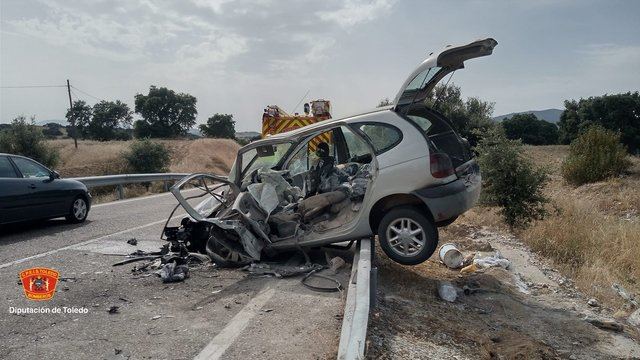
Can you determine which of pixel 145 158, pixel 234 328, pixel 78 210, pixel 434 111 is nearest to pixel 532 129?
pixel 145 158

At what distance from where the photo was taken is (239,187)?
6773 mm

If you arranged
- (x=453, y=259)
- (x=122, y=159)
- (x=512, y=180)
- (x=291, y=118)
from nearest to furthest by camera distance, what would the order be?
(x=453, y=259), (x=512, y=180), (x=291, y=118), (x=122, y=159)

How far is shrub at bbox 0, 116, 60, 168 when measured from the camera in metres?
34.5

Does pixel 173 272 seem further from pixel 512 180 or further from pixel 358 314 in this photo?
pixel 512 180

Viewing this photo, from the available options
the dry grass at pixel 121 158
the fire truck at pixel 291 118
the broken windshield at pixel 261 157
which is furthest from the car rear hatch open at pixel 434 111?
the dry grass at pixel 121 158

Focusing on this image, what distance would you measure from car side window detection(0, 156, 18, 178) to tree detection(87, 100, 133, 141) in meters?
74.5

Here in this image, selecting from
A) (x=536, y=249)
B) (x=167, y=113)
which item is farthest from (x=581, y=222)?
(x=167, y=113)

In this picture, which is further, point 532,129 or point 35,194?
point 532,129

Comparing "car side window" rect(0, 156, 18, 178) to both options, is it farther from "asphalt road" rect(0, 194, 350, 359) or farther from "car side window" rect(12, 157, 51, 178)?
"asphalt road" rect(0, 194, 350, 359)

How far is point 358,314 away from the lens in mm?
3459

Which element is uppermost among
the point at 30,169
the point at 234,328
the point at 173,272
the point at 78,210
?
the point at 30,169

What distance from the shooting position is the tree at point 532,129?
2987 inches

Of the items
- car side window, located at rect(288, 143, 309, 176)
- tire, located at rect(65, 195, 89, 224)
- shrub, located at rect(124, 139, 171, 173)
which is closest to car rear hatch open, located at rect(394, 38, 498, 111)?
car side window, located at rect(288, 143, 309, 176)

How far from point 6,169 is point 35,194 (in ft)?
1.97
